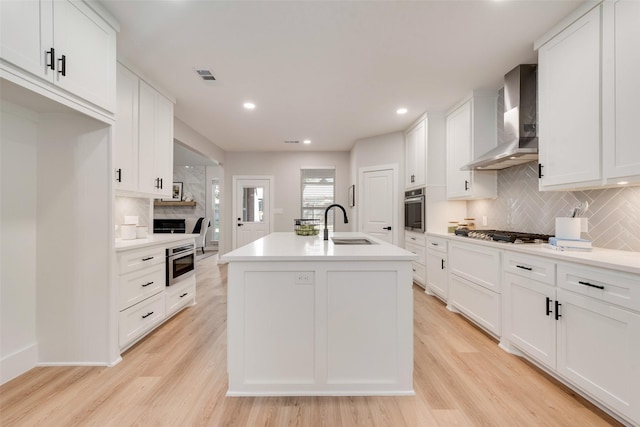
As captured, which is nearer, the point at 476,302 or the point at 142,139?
the point at 476,302

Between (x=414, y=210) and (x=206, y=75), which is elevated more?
(x=206, y=75)

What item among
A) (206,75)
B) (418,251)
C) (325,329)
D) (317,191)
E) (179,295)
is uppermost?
(206,75)

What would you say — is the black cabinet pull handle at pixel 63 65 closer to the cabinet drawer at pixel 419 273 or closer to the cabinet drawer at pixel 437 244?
the cabinet drawer at pixel 437 244

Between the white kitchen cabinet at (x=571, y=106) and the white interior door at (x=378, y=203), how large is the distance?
9.11 ft

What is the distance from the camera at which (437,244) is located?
3.61 metres

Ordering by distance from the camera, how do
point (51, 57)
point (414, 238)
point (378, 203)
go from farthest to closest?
point (378, 203) → point (414, 238) → point (51, 57)

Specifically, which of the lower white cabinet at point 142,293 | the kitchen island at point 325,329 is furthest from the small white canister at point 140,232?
the kitchen island at point 325,329

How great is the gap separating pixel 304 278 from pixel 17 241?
2078 millimetres

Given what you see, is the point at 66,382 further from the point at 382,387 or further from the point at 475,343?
the point at 475,343

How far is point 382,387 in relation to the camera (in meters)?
1.73

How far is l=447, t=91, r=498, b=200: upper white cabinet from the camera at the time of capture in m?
3.24

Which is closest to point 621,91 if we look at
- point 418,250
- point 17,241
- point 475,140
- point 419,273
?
point 475,140

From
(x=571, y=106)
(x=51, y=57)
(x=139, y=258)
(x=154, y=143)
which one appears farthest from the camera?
Answer: (x=154, y=143)

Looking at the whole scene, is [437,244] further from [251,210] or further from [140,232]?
[251,210]
